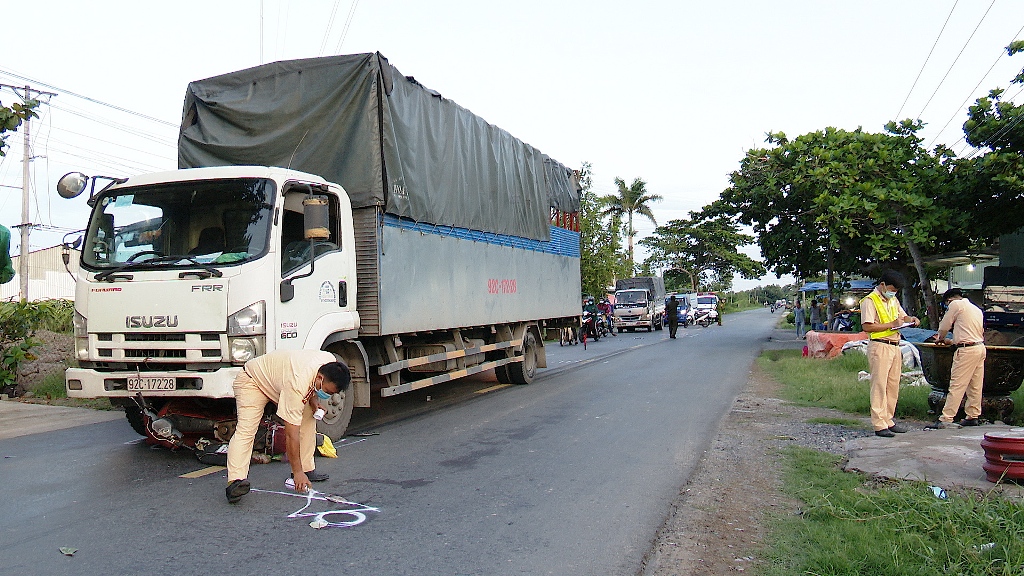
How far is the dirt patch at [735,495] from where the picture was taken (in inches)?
176

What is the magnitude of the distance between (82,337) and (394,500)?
3.50 metres

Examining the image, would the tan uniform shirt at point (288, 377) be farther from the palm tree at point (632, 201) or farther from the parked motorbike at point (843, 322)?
the palm tree at point (632, 201)

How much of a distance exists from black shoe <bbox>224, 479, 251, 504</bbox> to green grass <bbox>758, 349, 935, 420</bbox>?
7.82 metres

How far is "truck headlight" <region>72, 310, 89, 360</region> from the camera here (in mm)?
6789

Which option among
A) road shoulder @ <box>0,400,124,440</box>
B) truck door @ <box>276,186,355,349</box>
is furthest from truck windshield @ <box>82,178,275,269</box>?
road shoulder @ <box>0,400,124,440</box>

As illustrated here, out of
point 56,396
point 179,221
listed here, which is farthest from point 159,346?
point 56,396

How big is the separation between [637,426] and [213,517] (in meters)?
5.29

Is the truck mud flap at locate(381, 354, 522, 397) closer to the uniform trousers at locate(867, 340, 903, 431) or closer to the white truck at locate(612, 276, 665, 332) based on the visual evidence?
the uniform trousers at locate(867, 340, 903, 431)

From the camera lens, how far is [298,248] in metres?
7.27

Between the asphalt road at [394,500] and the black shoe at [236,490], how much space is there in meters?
0.07

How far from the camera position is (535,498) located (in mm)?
5719

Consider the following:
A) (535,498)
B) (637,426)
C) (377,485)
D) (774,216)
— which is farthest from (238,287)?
(774,216)

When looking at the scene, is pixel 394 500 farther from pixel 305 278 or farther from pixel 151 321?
pixel 151 321

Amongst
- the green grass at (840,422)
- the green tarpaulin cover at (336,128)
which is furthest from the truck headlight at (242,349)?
the green grass at (840,422)
